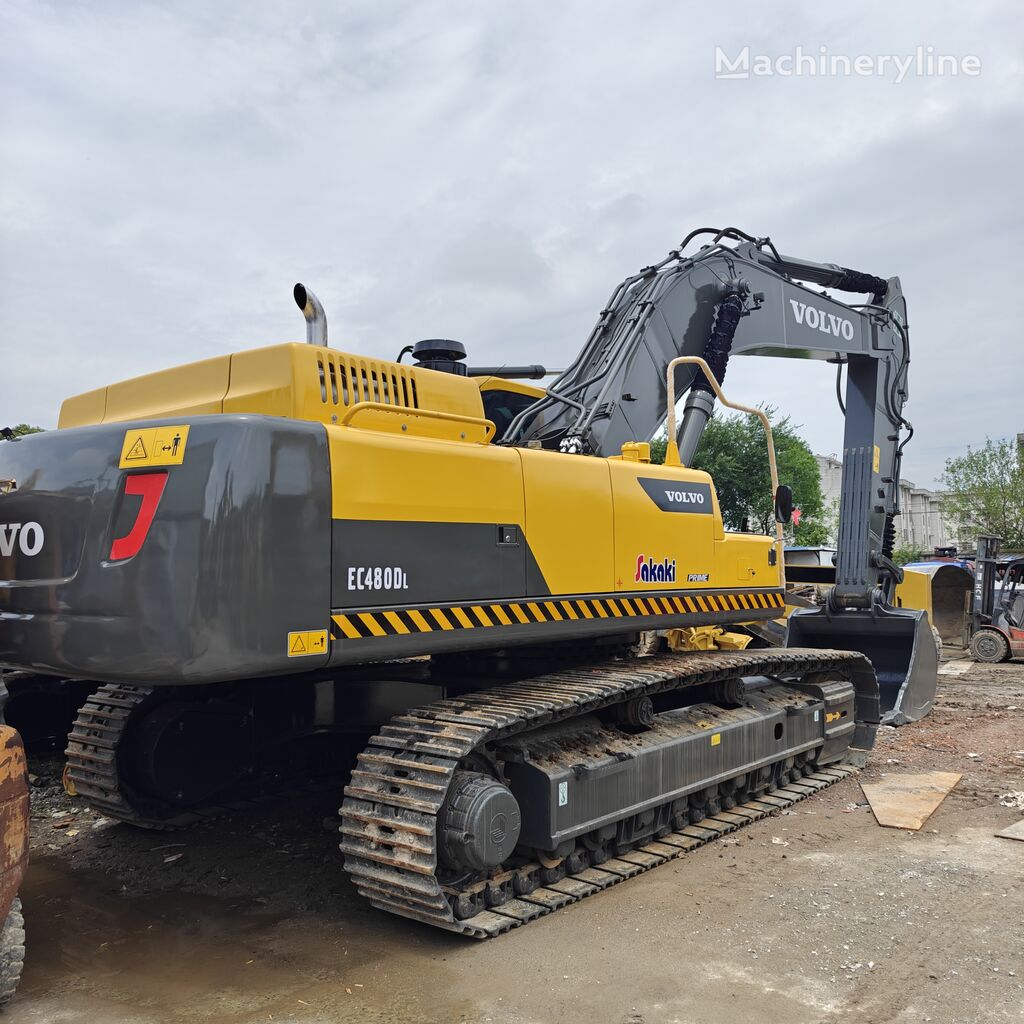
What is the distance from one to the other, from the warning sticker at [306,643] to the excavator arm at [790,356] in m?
2.42

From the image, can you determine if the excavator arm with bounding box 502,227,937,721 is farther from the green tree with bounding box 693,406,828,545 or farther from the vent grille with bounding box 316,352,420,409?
the green tree with bounding box 693,406,828,545

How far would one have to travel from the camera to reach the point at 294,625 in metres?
3.64

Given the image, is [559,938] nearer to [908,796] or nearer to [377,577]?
[377,577]

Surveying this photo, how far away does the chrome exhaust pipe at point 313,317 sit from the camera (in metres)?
4.43

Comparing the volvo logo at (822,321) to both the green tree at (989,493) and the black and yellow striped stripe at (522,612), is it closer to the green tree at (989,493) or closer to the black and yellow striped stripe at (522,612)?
the black and yellow striped stripe at (522,612)

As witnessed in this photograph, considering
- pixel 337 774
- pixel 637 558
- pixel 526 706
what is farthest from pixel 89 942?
pixel 637 558

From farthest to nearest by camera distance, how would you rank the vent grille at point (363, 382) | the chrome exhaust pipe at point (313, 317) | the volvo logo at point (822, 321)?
the volvo logo at point (822, 321) < the chrome exhaust pipe at point (313, 317) < the vent grille at point (363, 382)

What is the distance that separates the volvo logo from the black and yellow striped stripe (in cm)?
336

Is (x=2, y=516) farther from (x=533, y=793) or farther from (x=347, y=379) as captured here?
(x=533, y=793)

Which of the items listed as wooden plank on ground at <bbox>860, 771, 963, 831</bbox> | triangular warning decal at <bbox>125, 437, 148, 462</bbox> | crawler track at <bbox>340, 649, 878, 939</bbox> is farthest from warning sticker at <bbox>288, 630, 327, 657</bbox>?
wooden plank on ground at <bbox>860, 771, 963, 831</bbox>

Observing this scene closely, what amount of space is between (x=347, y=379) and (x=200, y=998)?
2.59 metres

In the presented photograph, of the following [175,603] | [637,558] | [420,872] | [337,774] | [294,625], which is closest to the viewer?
[175,603]

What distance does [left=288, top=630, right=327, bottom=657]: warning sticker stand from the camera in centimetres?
364

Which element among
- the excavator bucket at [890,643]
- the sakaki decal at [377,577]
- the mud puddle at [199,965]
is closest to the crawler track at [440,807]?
the mud puddle at [199,965]
